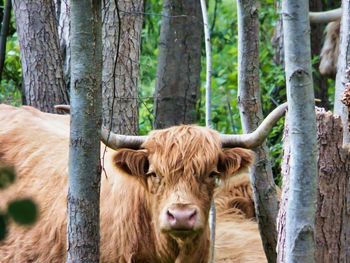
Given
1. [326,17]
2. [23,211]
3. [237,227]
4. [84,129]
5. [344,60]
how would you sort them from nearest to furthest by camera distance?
[23,211], [84,129], [344,60], [237,227], [326,17]

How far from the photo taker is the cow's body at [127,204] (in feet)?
16.1

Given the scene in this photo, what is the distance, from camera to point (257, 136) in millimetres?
4980

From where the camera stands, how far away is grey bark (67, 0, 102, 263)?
313 centimetres

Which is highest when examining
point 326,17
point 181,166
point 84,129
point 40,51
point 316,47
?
point 326,17

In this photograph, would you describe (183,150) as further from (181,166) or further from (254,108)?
(254,108)

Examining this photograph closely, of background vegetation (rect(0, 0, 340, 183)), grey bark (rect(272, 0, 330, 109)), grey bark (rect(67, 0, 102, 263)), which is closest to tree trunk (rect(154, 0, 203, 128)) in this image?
background vegetation (rect(0, 0, 340, 183))

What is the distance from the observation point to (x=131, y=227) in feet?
16.9

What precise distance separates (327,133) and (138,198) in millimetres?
1664

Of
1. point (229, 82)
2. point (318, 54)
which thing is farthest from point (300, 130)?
point (318, 54)

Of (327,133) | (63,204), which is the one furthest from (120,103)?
(327,133)

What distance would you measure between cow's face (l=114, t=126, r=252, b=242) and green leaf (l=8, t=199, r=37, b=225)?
3.48 meters

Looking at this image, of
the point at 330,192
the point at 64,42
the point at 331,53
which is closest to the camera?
the point at 330,192

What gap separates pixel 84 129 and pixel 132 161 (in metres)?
1.81

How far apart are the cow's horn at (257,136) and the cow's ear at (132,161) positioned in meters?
0.68
